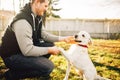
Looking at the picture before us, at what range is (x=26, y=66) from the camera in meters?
3.22

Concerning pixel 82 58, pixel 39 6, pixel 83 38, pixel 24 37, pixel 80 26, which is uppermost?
pixel 39 6

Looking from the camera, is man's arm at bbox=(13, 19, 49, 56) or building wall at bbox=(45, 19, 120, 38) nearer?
man's arm at bbox=(13, 19, 49, 56)

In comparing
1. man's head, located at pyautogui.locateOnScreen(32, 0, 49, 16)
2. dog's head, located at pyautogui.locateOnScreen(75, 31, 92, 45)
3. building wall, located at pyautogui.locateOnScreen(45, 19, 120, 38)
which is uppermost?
man's head, located at pyautogui.locateOnScreen(32, 0, 49, 16)

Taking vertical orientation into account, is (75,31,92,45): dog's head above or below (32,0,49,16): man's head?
below

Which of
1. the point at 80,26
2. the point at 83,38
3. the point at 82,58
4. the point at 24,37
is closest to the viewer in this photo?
the point at 24,37

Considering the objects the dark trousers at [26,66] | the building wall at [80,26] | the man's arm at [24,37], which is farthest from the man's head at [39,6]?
the building wall at [80,26]

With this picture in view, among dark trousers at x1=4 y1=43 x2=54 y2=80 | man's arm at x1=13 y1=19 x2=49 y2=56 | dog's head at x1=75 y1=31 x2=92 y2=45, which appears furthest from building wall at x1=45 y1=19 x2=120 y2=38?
man's arm at x1=13 y1=19 x2=49 y2=56

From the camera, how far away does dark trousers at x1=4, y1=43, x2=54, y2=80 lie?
3195 mm

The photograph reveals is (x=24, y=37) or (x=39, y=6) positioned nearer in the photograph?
(x=24, y=37)

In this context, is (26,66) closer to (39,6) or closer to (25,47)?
(25,47)

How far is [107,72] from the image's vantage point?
488 centimetres

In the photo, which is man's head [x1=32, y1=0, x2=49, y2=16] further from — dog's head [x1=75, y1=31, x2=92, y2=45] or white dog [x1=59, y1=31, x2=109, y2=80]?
dog's head [x1=75, y1=31, x2=92, y2=45]

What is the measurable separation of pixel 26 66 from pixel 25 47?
32 centimetres

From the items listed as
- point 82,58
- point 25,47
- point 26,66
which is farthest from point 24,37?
point 82,58
